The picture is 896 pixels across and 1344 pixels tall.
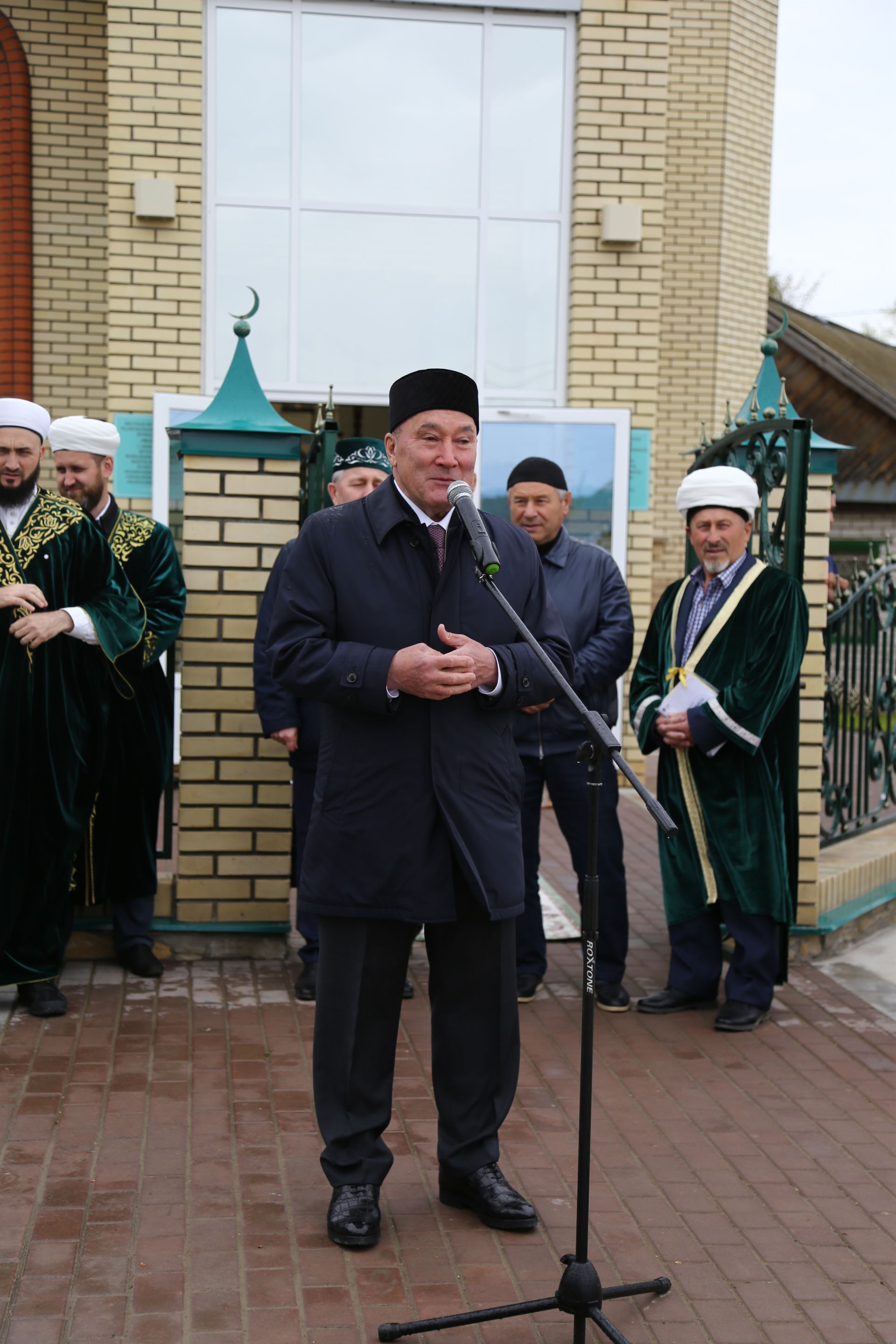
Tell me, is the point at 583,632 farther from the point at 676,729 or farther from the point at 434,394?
the point at 434,394

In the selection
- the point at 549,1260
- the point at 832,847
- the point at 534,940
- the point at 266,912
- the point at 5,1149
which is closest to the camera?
the point at 549,1260

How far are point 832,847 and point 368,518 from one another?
156 inches

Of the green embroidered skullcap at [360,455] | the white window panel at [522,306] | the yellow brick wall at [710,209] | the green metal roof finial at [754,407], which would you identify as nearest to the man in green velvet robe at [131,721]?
the green embroidered skullcap at [360,455]

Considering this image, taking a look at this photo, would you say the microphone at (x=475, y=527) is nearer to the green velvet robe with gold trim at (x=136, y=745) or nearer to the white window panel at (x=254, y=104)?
the green velvet robe with gold trim at (x=136, y=745)

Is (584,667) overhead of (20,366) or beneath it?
beneath

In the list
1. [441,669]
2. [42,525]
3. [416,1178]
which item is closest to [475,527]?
[441,669]

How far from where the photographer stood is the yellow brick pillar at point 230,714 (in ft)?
17.2

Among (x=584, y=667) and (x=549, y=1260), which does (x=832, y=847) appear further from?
(x=549, y=1260)

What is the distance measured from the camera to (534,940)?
4977 millimetres

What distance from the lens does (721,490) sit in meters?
4.68

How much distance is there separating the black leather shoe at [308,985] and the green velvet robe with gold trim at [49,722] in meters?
0.85

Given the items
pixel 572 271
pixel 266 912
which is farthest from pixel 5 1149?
pixel 572 271

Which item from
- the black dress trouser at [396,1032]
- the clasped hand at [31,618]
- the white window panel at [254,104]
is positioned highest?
the white window panel at [254,104]

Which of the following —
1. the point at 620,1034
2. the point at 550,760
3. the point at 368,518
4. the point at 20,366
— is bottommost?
the point at 620,1034
